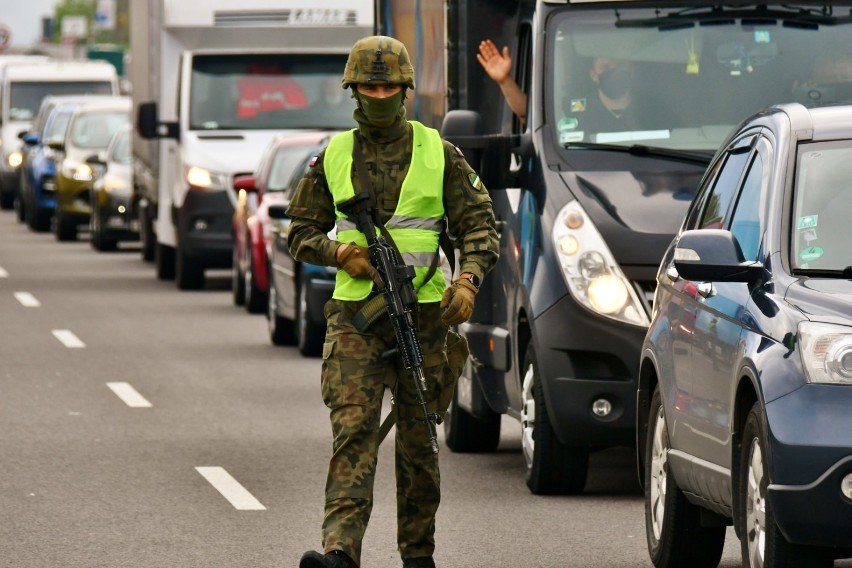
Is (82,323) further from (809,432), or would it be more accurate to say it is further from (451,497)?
(809,432)

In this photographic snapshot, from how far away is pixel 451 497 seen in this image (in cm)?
1030

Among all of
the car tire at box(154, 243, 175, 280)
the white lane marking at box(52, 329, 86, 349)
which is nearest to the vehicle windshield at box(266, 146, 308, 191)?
the white lane marking at box(52, 329, 86, 349)

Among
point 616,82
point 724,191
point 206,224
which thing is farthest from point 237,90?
point 724,191

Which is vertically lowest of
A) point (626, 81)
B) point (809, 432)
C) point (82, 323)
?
point (82, 323)

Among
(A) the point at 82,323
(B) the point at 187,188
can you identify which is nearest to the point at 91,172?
(B) the point at 187,188

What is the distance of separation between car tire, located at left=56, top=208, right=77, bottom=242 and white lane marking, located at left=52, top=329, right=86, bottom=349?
14.7m

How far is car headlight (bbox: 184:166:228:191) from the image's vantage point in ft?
76.5

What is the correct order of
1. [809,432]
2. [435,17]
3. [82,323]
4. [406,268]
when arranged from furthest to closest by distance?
[82,323]
[435,17]
[406,268]
[809,432]

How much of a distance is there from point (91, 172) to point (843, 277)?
87.6ft

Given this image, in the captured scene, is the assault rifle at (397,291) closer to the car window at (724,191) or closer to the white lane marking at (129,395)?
the car window at (724,191)

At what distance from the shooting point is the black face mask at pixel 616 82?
10641mm

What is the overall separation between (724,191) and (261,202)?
1227cm

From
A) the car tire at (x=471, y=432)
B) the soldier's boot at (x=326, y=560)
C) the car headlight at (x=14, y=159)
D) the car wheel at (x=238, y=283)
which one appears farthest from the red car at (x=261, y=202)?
the car headlight at (x=14, y=159)

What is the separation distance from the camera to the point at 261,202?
20062 mm
